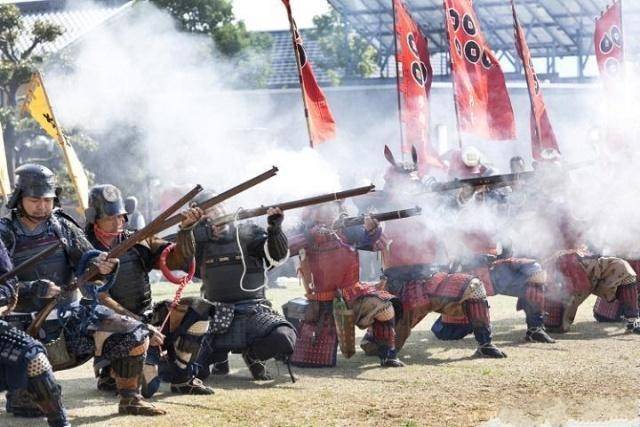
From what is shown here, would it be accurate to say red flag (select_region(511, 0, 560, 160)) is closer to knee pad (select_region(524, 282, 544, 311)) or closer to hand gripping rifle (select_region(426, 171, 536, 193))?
knee pad (select_region(524, 282, 544, 311))

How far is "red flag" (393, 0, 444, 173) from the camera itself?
13289mm

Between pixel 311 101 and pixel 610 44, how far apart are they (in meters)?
4.96

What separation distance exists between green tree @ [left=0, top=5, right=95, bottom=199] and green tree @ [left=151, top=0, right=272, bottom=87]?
4.16m

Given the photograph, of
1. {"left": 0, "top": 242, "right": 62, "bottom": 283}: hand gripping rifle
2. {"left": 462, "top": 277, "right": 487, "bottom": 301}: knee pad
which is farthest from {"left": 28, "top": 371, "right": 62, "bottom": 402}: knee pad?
{"left": 462, "top": 277, "right": 487, "bottom": 301}: knee pad

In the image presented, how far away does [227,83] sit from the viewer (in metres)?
25.4

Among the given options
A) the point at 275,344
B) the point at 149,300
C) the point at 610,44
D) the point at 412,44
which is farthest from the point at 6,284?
→ the point at 610,44

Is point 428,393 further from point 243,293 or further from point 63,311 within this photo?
point 63,311

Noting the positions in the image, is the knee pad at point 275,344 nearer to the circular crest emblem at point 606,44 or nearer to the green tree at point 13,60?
the circular crest emblem at point 606,44

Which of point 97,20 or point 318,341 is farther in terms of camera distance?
point 97,20

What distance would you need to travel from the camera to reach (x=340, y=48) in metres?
29.8

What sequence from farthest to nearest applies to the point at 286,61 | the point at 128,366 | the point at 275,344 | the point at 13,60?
1. the point at 286,61
2. the point at 13,60
3. the point at 275,344
4. the point at 128,366

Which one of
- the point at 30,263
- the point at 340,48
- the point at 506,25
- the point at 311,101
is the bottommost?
the point at 30,263

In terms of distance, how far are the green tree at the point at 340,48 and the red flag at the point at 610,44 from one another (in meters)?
14.8

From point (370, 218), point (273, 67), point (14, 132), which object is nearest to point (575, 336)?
point (370, 218)
